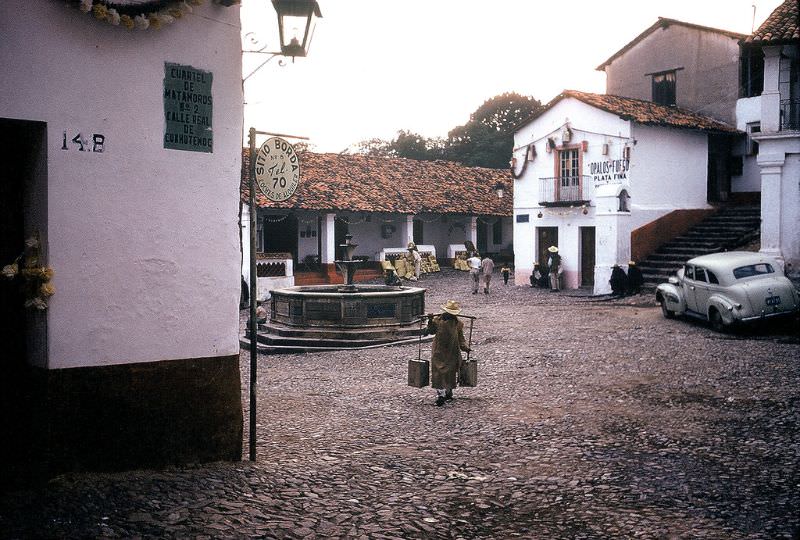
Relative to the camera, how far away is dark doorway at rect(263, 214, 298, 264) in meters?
31.2

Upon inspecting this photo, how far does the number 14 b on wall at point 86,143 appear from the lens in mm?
5648

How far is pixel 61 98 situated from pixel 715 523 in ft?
19.9

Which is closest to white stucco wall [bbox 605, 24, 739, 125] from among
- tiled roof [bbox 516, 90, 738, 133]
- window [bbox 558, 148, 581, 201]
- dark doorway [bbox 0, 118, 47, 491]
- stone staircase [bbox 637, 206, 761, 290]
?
tiled roof [bbox 516, 90, 738, 133]

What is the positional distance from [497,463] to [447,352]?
2.76 m

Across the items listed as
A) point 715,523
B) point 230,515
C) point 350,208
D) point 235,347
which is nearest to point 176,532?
point 230,515

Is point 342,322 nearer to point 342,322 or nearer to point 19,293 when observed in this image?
point 342,322

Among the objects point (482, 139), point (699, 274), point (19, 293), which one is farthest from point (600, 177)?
point (482, 139)

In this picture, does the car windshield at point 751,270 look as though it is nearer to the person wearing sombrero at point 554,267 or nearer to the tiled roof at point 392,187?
the person wearing sombrero at point 554,267

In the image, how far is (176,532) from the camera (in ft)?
16.0

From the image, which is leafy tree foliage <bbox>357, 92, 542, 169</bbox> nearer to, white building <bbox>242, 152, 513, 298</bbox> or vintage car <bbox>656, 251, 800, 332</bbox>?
white building <bbox>242, 152, 513, 298</bbox>

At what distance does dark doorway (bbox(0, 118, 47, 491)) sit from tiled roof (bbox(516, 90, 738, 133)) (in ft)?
68.8

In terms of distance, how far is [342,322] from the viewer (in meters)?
15.1

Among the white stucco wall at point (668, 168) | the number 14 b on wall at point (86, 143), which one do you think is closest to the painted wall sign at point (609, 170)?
the white stucco wall at point (668, 168)

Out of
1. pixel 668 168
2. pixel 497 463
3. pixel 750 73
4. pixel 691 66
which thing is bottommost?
pixel 497 463
